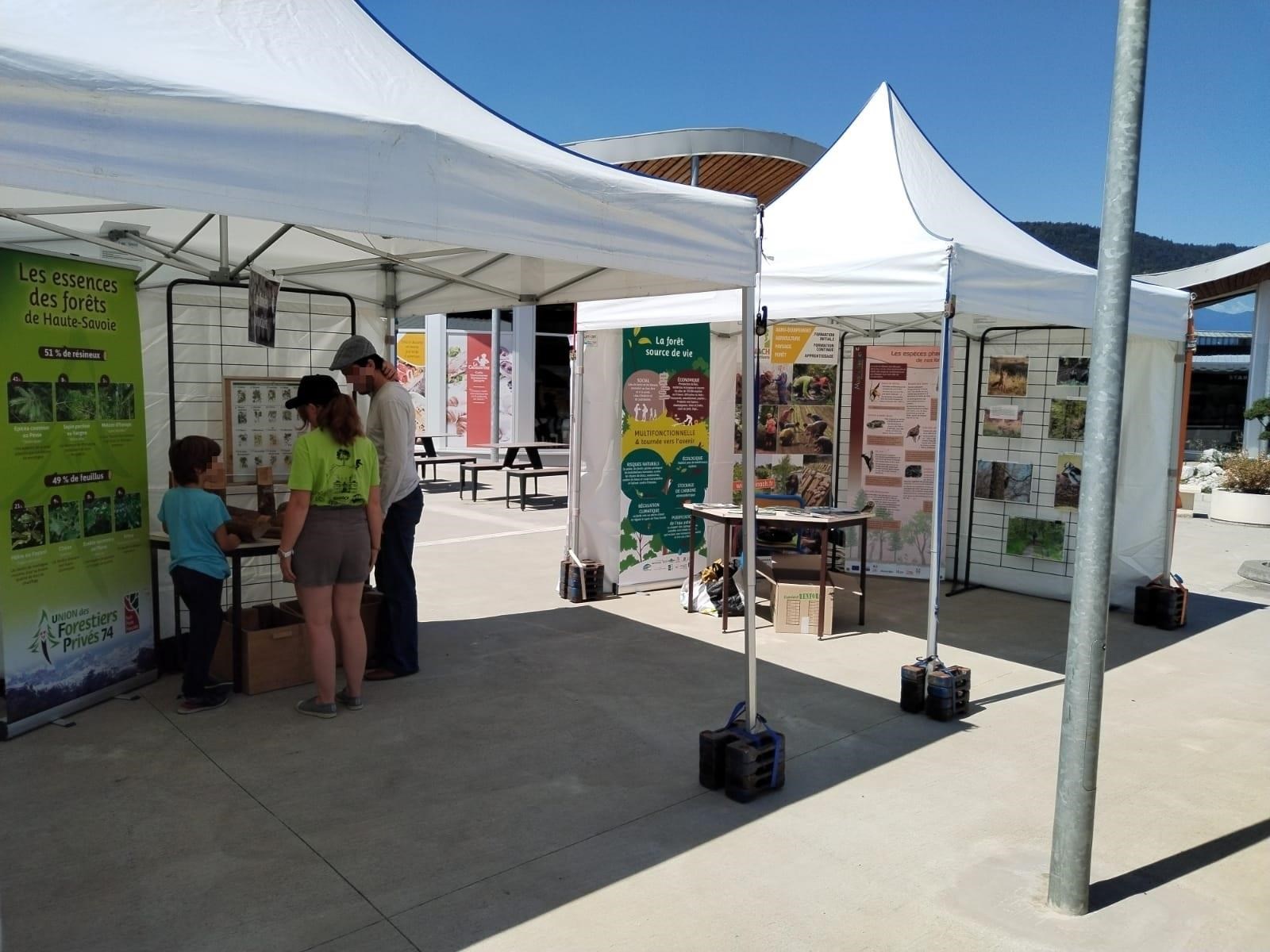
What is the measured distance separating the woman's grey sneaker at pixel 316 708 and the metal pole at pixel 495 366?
50.0ft

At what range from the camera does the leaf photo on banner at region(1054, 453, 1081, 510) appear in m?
7.09

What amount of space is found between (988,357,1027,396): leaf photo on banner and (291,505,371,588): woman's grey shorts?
5411 mm

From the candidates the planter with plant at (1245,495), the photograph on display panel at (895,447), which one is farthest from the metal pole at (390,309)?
the planter with plant at (1245,495)

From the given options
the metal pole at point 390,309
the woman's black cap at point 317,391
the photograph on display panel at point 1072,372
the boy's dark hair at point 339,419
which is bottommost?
the boy's dark hair at point 339,419

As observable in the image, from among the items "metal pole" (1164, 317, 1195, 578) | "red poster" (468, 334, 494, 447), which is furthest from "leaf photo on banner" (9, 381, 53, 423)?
"red poster" (468, 334, 494, 447)

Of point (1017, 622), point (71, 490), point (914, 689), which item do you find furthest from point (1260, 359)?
point (71, 490)

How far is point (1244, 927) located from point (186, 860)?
3.37 metres

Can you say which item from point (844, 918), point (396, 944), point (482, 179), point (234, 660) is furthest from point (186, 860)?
point (482, 179)

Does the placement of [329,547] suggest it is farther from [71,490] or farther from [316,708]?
[71,490]

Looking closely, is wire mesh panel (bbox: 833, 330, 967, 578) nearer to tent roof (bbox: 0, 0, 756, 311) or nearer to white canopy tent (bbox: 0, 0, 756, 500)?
white canopy tent (bbox: 0, 0, 756, 500)

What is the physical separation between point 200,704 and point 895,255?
13.4 feet

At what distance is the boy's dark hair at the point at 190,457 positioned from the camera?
14.0 feet

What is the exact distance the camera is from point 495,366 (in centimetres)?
1995

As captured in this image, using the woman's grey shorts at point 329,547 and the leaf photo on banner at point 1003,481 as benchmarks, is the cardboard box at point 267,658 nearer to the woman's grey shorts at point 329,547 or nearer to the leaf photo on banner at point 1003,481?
the woman's grey shorts at point 329,547
